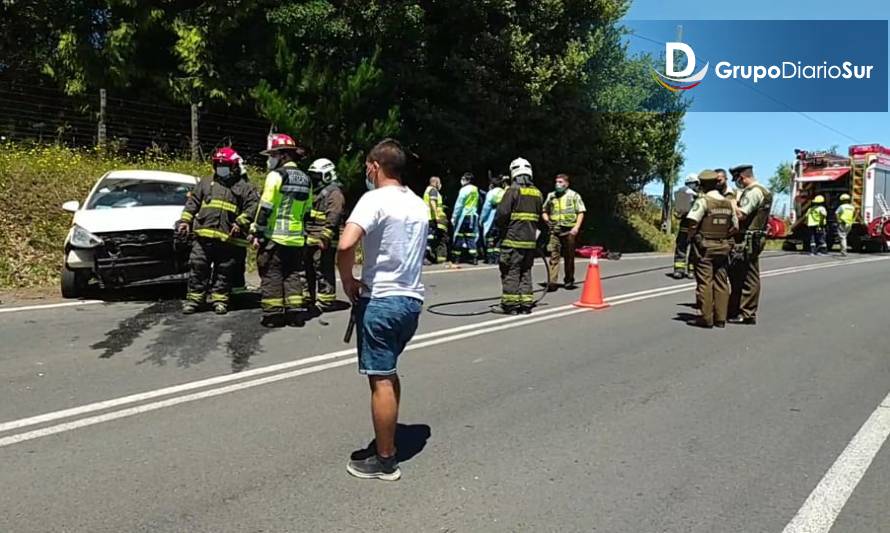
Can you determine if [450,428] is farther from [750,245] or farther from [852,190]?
[852,190]

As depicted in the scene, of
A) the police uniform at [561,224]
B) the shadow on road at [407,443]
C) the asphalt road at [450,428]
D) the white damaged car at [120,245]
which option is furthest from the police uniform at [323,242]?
the police uniform at [561,224]

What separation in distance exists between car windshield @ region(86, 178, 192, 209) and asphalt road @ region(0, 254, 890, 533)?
1.74 m

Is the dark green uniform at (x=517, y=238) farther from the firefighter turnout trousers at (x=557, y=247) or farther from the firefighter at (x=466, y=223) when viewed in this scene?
the firefighter at (x=466, y=223)

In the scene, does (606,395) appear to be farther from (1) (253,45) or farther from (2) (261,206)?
(1) (253,45)

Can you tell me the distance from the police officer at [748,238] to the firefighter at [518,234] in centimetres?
239

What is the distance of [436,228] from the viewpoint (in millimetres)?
15008

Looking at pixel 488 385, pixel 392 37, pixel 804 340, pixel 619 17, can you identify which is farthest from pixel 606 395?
pixel 619 17

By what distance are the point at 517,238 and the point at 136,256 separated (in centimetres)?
444

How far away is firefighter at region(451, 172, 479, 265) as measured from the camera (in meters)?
15.3

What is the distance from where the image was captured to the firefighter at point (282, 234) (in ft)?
25.3

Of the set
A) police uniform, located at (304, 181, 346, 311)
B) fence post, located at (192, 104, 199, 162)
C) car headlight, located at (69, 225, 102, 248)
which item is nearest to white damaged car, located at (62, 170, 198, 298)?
car headlight, located at (69, 225, 102, 248)

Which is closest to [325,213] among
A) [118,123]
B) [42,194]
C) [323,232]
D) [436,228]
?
[323,232]

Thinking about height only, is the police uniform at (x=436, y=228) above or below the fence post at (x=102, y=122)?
below

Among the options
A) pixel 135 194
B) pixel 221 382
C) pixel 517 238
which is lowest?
pixel 221 382
